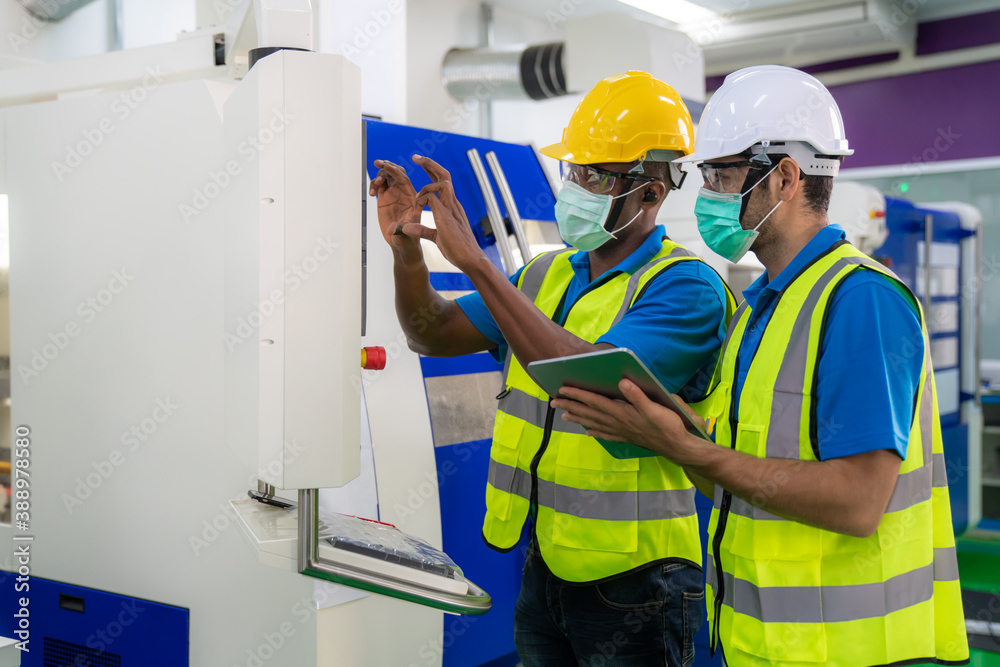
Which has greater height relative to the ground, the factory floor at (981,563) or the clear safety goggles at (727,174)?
the clear safety goggles at (727,174)

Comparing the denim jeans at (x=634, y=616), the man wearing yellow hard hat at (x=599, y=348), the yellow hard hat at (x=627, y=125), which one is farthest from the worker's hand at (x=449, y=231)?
the denim jeans at (x=634, y=616)

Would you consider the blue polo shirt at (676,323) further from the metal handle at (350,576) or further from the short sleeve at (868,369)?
the metal handle at (350,576)

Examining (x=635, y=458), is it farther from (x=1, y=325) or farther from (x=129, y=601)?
(x=1, y=325)

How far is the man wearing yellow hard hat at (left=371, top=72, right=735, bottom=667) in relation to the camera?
1.33 m

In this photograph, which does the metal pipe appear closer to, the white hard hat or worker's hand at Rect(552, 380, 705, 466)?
the white hard hat

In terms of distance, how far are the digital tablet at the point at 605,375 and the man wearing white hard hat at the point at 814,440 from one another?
18 mm

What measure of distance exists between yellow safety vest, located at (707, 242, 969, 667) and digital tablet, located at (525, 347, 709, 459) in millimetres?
132

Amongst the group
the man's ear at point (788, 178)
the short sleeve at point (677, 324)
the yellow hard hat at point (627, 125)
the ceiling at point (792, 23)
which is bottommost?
the short sleeve at point (677, 324)

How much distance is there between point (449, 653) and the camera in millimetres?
2092

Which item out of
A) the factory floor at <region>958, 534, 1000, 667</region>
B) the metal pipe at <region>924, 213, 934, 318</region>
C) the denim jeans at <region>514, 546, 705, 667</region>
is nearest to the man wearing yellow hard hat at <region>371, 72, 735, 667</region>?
the denim jeans at <region>514, 546, 705, 667</region>

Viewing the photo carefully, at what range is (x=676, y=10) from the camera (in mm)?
5445

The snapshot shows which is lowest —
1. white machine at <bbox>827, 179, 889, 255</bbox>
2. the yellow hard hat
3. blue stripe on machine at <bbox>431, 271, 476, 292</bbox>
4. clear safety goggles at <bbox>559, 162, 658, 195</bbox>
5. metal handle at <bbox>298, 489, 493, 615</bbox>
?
metal handle at <bbox>298, 489, 493, 615</bbox>

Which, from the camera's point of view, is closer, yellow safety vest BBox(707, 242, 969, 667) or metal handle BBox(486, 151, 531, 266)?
yellow safety vest BBox(707, 242, 969, 667)

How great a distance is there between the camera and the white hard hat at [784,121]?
122cm
